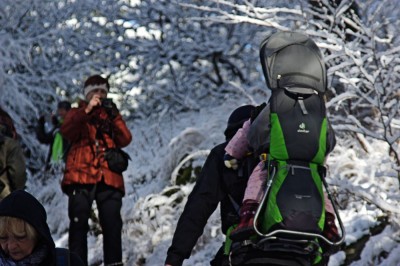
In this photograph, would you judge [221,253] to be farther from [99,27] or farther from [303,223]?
[99,27]

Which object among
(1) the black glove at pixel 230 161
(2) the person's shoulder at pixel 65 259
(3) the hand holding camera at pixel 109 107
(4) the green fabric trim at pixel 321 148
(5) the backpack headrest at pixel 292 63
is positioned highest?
(5) the backpack headrest at pixel 292 63

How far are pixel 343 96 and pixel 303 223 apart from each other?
7.92 ft

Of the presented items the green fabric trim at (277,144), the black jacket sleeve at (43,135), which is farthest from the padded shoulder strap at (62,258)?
the black jacket sleeve at (43,135)

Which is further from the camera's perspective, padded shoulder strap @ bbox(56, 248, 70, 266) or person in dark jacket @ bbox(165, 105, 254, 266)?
person in dark jacket @ bbox(165, 105, 254, 266)

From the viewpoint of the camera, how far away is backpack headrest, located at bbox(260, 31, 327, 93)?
11.3ft

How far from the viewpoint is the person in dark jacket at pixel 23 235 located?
3.30 meters

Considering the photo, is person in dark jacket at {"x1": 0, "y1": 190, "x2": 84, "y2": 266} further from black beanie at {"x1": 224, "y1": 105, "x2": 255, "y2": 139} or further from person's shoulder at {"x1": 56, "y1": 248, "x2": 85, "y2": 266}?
black beanie at {"x1": 224, "y1": 105, "x2": 255, "y2": 139}

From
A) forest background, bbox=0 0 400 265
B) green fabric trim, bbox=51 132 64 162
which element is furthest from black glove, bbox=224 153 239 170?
green fabric trim, bbox=51 132 64 162

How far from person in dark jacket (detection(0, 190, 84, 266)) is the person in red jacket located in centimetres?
284

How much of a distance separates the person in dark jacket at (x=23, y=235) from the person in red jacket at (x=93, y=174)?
2841 millimetres

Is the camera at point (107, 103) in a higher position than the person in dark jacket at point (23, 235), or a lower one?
lower

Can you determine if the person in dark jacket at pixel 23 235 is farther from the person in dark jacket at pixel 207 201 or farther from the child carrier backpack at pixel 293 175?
the child carrier backpack at pixel 293 175

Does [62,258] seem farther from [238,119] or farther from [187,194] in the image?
[187,194]

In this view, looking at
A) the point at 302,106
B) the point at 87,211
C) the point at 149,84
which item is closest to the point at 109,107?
the point at 87,211
